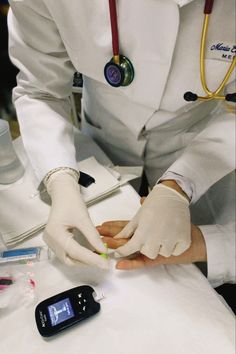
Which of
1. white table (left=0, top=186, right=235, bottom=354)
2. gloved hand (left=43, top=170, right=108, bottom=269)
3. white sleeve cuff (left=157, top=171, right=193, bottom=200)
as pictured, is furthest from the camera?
white sleeve cuff (left=157, top=171, right=193, bottom=200)

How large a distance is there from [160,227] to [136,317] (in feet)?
0.67

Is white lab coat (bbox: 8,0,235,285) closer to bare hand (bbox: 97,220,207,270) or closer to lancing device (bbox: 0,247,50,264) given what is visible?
bare hand (bbox: 97,220,207,270)

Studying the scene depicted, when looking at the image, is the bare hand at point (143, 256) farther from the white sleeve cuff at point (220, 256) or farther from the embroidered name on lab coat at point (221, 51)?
the embroidered name on lab coat at point (221, 51)

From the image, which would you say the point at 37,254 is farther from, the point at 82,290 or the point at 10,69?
the point at 10,69

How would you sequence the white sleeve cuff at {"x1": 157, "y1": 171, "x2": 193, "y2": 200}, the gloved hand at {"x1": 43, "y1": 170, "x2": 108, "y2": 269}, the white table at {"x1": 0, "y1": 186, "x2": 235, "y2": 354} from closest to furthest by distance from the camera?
the white table at {"x1": 0, "y1": 186, "x2": 235, "y2": 354} < the gloved hand at {"x1": 43, "y1": 170, "x2": 108, "y2": 269} < the white sleeve cuff at {"x1": 157, "y1": 171, "x2": 193, "y2": 200}

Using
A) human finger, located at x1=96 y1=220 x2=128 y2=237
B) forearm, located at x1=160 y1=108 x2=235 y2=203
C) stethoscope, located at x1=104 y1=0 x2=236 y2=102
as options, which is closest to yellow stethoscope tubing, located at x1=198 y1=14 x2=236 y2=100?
stethoscope, located at x1=104 y1=0 x2=236 y2=102

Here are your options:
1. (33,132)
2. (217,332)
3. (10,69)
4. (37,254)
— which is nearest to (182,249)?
(217,332)

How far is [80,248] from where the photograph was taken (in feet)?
2.34

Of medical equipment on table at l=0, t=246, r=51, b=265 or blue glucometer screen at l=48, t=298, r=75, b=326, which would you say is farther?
medical equipment on table at l=0, t=246, r=51, b=265

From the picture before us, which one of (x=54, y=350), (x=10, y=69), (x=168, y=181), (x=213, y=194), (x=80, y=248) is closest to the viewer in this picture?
(x=54, y=350)

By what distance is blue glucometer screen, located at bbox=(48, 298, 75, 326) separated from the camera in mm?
625

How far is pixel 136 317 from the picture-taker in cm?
64

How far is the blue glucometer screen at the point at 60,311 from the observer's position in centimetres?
62

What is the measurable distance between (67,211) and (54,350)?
285 mm
